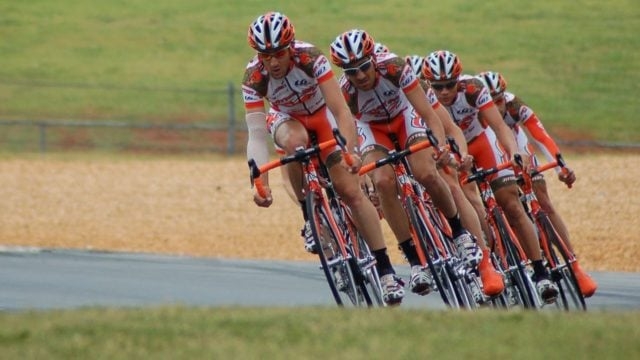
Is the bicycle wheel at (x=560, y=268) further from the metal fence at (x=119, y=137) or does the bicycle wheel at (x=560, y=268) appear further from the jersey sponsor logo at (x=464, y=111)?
the metal fence at (x=119, y=137)

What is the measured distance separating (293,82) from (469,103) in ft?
9.26

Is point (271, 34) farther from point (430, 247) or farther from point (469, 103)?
point (469, 103)

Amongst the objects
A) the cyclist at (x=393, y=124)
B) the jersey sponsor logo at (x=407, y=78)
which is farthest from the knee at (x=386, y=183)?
the jersey sponsor logo at (x=407, y=78)

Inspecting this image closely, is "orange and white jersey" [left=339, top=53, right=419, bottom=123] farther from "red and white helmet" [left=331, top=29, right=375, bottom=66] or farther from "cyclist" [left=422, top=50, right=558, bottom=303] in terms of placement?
"cyclist" [left=422, top=50, right=558, bottom=303]

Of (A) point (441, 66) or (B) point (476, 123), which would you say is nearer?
(A) point (441, 66)

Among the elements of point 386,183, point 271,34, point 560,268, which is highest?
point 271,34

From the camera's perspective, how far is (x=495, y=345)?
7.51 m

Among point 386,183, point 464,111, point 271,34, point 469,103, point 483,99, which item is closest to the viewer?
point 271,34

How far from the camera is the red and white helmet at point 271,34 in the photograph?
35.1 ft

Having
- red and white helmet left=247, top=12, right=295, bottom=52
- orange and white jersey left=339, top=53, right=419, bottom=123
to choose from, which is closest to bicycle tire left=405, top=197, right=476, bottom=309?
orange and white jersey left=339, top=53, right=419, bottom=123

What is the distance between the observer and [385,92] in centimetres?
1181

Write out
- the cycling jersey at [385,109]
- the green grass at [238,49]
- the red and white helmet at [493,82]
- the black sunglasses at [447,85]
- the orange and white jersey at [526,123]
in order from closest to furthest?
the cycling jersey at [385,109] < the black sunglasses at [447,85] < the red and white helmet at [493,82] < the orange and white jersey at [526,123] < the green grass at [238,49]

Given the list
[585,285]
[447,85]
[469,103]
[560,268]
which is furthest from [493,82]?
[585,285]

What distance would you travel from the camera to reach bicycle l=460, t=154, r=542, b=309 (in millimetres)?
13188
